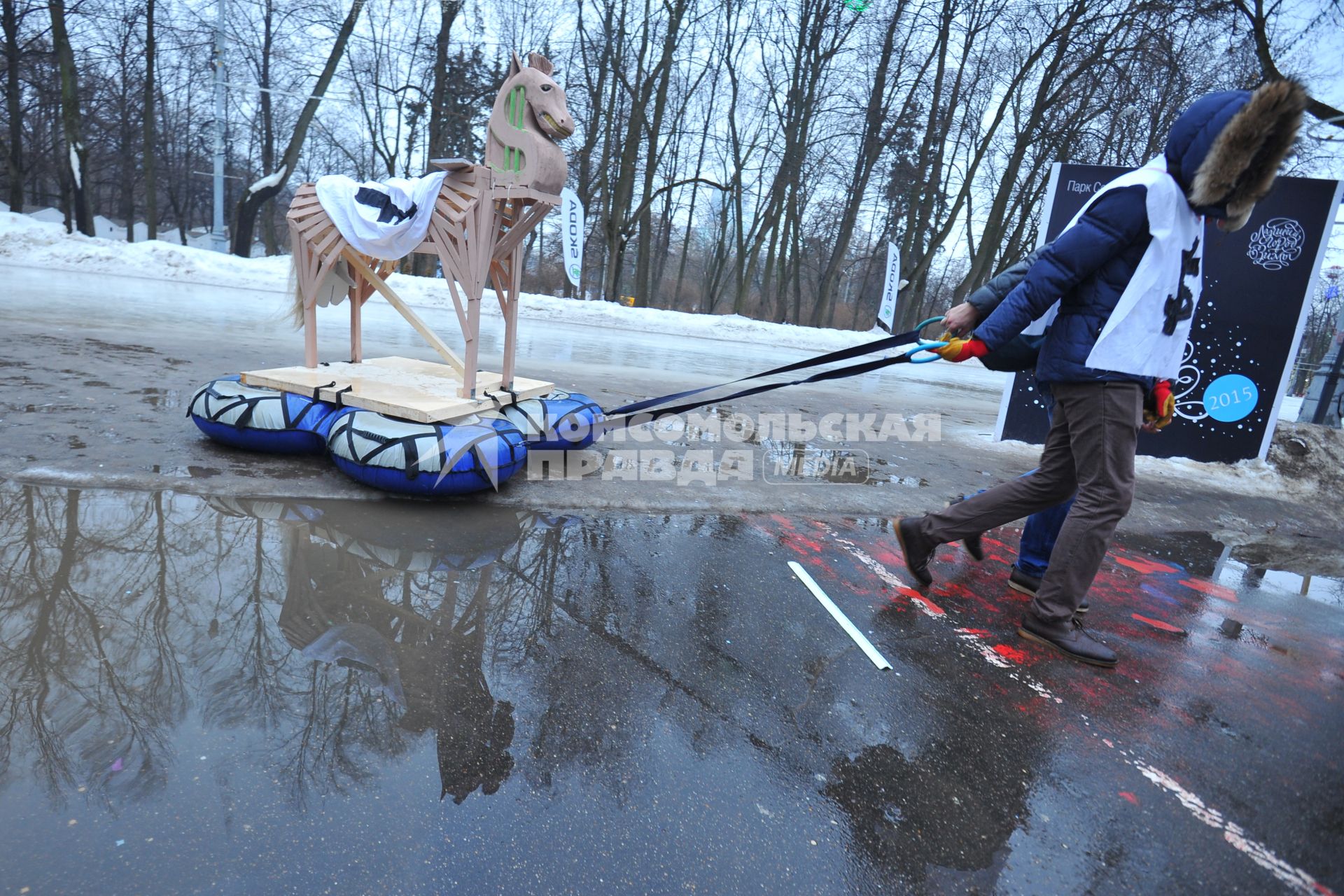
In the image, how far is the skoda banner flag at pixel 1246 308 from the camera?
6.70 metres

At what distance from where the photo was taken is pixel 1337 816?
227cm

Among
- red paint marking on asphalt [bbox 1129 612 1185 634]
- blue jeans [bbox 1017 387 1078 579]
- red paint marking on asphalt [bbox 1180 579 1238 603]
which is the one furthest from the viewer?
red paint marking on asphalt [bbox 1180 579 1238 603]

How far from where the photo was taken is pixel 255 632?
8.51 ft

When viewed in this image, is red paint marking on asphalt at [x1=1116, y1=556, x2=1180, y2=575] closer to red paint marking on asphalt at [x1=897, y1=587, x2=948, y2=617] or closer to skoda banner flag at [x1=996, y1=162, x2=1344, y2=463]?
red paint marking on asphalt at [x1=897, y1=587, x2=948, y2=617]

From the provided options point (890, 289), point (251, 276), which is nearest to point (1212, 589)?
point (890, 289)

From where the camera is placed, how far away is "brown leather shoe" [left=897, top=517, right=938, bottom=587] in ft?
12.0

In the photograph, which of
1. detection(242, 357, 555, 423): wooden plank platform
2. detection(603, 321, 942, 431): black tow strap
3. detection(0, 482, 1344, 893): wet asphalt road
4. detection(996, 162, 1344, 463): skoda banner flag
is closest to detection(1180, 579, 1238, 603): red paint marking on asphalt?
detection(0, 482, 1344, 893): wet asphalt road

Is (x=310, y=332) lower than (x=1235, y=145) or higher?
lower

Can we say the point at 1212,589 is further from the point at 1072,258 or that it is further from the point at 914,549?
the point at 1072,258

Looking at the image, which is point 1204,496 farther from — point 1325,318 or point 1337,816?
point 1325,318

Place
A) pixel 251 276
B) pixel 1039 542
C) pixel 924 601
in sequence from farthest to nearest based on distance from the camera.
Result: pixel 251 276
pixel 1039 542
pixel 924 601

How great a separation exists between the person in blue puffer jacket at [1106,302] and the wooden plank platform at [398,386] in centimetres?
275

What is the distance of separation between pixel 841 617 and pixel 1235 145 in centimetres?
235

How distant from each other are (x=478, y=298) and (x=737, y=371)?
8053mm
